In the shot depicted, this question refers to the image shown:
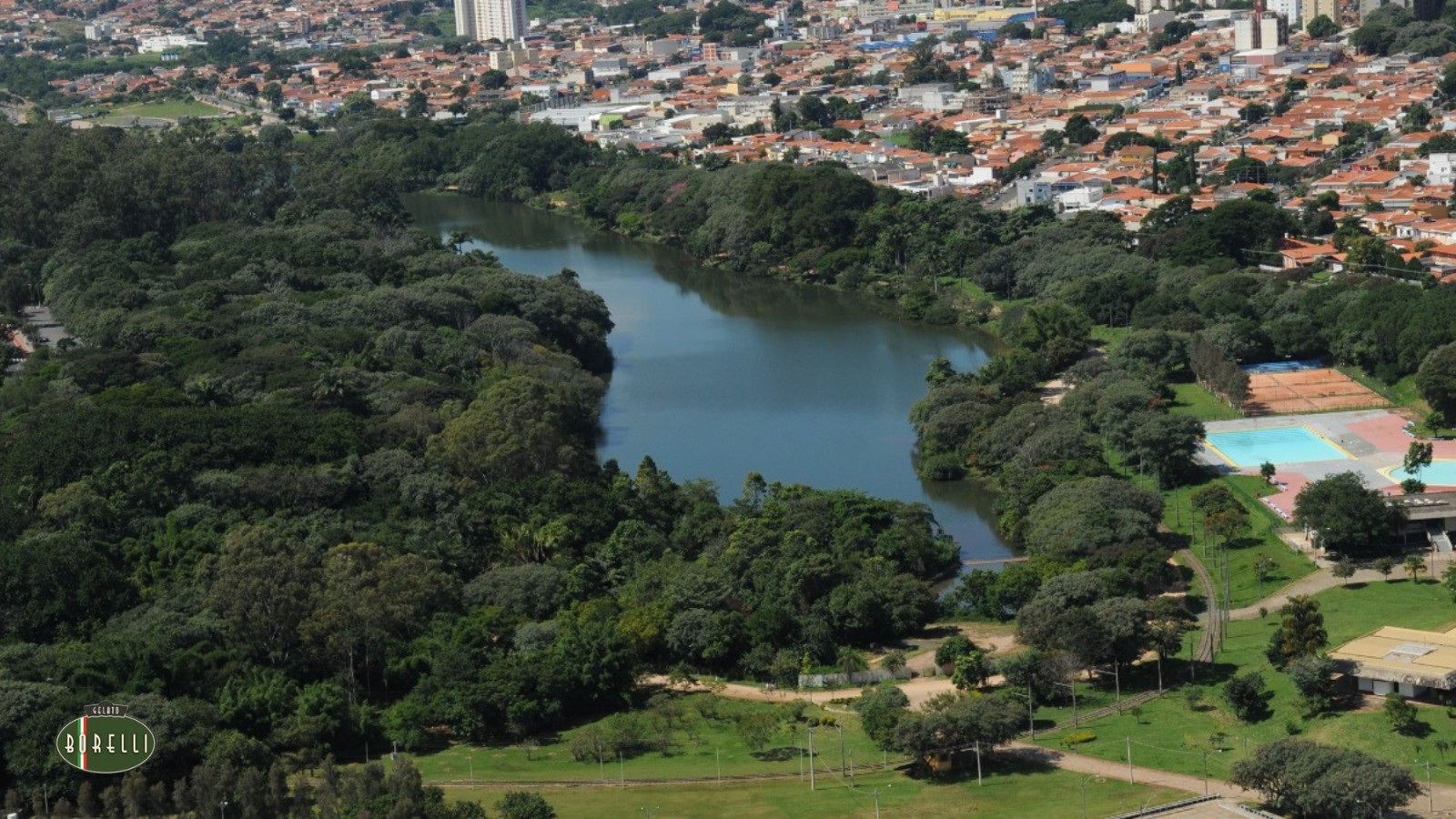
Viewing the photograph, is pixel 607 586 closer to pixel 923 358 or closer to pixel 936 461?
pixel 936 461

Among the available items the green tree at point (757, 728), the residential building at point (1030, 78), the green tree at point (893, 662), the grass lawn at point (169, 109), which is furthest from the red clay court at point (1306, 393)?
the grass lawn at point (169, 109)

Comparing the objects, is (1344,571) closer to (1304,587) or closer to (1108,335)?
(1304,587)

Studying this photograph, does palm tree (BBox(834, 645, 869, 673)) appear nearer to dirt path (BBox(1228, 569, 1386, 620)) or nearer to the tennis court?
dirt path (BBox(1228, 569, 1386, 620))

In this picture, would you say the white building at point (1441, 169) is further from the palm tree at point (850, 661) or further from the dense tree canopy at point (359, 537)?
the palm tree at point (850, 661)

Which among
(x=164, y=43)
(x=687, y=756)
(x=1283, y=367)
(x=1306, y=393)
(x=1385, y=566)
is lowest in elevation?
(x=687, y=756)

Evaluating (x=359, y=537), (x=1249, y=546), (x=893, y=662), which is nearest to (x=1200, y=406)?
(x=1249, y=546)

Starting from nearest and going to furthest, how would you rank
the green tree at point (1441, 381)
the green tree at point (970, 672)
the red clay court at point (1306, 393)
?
the green tree at point (970, 672) → the green tree at point (1441, 381) → the red clay court at point (1306, 393)
